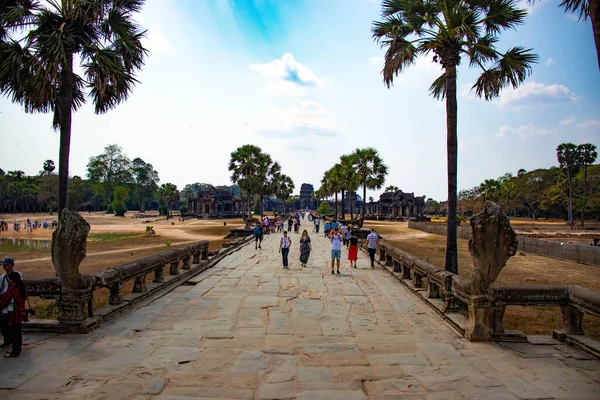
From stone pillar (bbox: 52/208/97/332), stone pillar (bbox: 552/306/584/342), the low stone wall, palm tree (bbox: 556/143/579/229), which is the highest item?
palm tree (bbox: 556/143/579/229)

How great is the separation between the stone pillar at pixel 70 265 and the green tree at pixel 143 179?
100534mm

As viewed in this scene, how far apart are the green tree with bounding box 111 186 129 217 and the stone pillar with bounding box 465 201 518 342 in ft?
274

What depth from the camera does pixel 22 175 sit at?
90812 mm

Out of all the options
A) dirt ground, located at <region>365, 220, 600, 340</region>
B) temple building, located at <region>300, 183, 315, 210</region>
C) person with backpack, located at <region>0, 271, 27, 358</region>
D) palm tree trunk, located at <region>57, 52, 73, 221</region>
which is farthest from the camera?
temple building, located at <region>300, 183, 315, 210</region>

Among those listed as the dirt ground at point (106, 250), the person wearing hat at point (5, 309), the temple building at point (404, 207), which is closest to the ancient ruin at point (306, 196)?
A: the temple building at point (404, 207)

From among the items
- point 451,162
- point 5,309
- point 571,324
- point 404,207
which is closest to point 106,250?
point 5,309

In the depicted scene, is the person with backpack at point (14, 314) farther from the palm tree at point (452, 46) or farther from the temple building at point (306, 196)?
the temple building at point (306, 196)

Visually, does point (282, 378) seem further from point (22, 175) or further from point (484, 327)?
point (22, 175)

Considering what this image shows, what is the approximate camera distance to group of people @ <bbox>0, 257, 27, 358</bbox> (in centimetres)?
485

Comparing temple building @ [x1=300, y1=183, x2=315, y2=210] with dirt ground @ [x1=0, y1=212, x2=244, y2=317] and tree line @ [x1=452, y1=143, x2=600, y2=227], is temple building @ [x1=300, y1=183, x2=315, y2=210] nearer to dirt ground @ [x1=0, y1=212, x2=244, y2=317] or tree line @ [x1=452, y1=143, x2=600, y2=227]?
tree line @ [x1=452, y1=143, x2=600, y2=227]

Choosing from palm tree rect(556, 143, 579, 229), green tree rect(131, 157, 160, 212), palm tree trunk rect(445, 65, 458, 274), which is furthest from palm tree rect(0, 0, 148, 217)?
green tree rect(131, 157, 160, 212)

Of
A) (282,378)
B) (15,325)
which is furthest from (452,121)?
(15,325)

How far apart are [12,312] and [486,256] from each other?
6.34 meters

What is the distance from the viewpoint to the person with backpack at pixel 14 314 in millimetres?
4848
